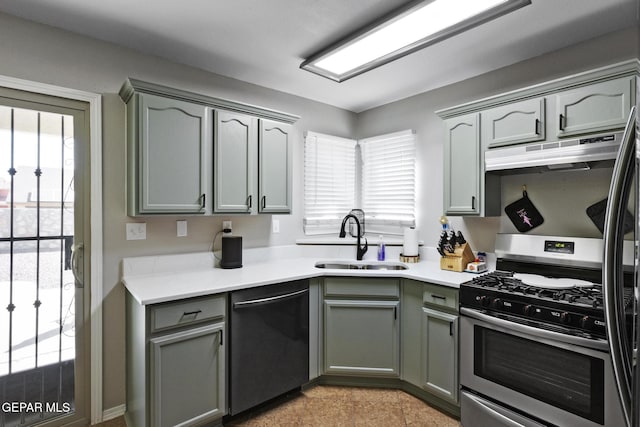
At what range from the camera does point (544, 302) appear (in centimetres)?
180

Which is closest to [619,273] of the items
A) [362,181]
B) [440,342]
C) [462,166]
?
[440,342]

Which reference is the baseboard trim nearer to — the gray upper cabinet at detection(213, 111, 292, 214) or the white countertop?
the white countertop

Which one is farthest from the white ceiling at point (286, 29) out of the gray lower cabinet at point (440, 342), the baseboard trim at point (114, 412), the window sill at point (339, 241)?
the baseboard trim at point (114, 412)

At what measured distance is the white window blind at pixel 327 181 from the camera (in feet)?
11.2

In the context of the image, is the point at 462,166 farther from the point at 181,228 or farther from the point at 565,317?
the point at 181,228

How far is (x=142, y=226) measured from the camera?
7.79ft

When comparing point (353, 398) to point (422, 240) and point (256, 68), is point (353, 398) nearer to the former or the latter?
point (422, 240)

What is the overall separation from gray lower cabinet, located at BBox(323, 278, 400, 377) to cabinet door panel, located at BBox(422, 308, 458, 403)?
231 mm

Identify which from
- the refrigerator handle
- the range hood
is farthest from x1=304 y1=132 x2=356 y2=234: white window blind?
the refrigerator handle

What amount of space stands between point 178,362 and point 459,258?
205 centimetres

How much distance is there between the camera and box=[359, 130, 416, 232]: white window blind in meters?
3.29

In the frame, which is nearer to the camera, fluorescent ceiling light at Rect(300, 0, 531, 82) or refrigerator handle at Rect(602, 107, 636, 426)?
refrigerator handle at Rect(602, 107, 636, 426)

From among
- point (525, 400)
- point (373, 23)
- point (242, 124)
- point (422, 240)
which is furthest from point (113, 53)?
point (525, 400)

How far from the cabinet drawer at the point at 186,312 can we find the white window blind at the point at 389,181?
197 centimetres
